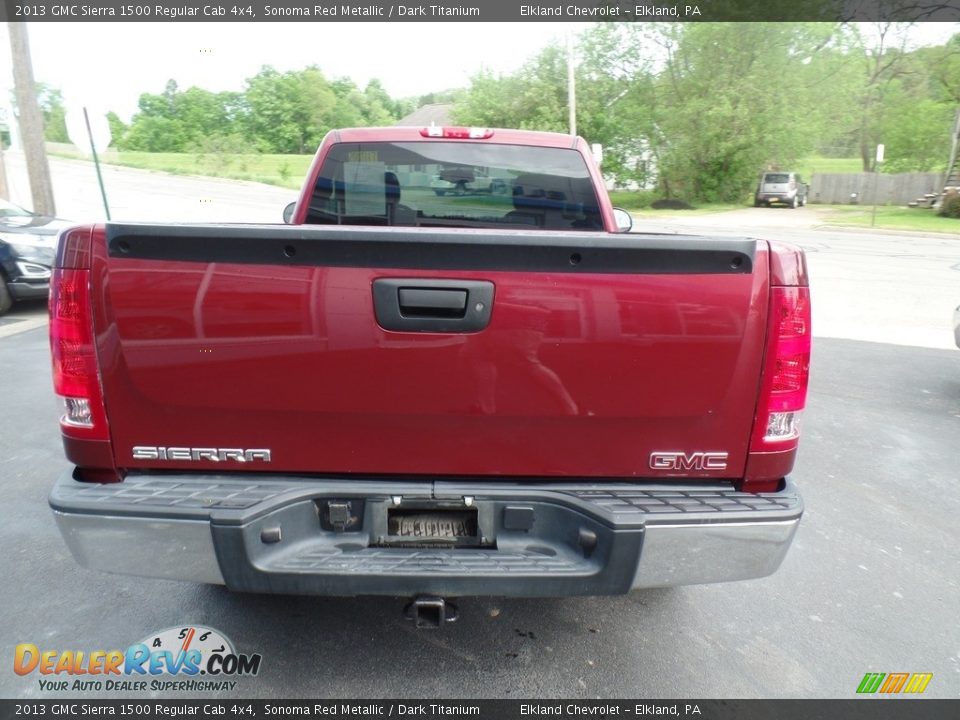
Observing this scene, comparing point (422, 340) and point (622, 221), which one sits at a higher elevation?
point (622, 221)

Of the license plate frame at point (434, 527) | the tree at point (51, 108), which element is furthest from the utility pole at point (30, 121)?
the license plate frame at point (434, 527)

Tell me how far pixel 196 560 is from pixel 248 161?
28711 mm

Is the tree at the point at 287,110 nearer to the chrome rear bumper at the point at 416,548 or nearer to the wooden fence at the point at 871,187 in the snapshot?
the chrome rear bumper at the point at 416,548

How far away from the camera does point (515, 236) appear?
199cm

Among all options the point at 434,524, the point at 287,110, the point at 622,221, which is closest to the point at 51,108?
the point at 287,110

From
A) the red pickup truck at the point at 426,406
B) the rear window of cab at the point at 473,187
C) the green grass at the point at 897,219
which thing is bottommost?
the green grass at the point at 897,219

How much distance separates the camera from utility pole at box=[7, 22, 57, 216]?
1165 cm

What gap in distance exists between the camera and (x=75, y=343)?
206cm

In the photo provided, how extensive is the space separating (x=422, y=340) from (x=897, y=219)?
106 feet

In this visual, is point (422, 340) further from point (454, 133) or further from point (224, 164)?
point (224, 164)

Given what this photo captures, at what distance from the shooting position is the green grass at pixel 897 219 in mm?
25016

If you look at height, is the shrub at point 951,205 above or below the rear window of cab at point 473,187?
below

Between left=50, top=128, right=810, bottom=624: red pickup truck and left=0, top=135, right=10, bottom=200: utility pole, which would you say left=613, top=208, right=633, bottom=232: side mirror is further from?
left=0, top=135, right=10, bottom=200: utility pole

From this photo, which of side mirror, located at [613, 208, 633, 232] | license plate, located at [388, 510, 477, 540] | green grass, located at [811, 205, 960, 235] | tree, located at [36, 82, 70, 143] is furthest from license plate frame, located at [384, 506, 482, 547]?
green grass, located at [811, 205, 960, 235]
